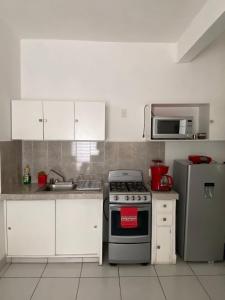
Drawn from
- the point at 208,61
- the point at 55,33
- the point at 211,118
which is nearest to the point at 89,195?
the point at 211,118

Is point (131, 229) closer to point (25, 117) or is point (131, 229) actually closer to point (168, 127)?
point (168, 127)

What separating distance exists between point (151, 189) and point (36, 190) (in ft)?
4.70

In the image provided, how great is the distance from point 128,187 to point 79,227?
77cm

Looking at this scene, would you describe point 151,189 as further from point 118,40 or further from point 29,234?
point 118,40

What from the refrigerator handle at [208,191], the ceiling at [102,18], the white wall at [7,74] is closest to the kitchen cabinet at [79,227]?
the white wall at [7,74]

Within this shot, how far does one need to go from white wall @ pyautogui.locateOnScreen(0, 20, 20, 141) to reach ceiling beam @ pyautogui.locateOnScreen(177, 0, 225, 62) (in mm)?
2148

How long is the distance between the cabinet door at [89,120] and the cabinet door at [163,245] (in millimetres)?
1388

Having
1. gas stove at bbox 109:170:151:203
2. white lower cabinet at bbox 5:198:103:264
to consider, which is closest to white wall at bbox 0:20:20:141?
white lower cabinet at bbox 5:198:103:264

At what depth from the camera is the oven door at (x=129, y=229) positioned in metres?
2.90

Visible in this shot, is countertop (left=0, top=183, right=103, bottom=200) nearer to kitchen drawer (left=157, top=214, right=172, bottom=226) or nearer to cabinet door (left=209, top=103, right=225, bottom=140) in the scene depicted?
kitchen drawer (left=157, top=214, right=172, bottom=226)

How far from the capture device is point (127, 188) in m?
3.11

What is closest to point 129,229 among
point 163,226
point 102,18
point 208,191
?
point 163,226

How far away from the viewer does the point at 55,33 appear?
3162 mm

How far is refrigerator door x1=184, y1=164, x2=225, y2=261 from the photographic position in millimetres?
2910
